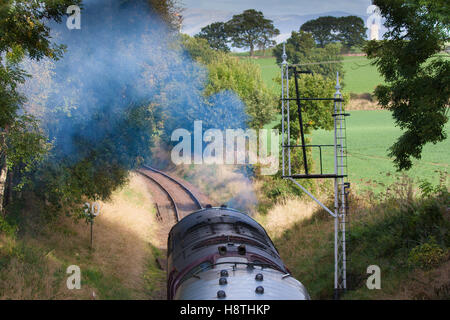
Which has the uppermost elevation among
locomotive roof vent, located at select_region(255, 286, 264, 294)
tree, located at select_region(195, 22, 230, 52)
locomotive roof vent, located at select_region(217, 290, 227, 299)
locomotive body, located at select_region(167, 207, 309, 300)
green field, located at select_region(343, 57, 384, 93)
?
tree, located at select_region(195, 22, 230, 52)

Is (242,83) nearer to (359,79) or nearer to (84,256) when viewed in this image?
(84,256)

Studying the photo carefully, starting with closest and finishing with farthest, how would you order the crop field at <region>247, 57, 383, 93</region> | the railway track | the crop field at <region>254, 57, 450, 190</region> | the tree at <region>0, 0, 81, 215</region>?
the tree at <region>0, 0, 81, 215</region>, the crop field at <region>254, 57, 450, 190</region>, the railway track, the crop field at <region>247, 57, 383, 93</region>

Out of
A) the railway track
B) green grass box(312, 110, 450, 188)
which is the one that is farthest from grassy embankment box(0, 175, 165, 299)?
green grass box(312, 110, 450, 188)

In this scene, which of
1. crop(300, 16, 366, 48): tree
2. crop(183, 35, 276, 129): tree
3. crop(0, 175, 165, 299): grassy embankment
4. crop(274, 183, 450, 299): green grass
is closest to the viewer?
crop(274, 183, 450, 299): green grass

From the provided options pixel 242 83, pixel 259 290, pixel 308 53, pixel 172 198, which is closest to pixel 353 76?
pixel 308 53

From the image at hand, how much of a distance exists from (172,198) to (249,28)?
5863cm

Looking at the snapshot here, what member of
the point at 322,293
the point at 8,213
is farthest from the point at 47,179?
the point at 322,293

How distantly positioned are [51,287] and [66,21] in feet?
35.3

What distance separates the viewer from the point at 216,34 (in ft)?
255

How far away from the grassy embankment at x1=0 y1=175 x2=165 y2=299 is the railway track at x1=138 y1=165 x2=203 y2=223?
162 centimetres

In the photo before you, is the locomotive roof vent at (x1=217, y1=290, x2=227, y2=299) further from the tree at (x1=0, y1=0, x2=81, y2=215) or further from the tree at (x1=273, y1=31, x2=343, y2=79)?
the tree at (x1=273, y1=31, x2=343, y2=79)

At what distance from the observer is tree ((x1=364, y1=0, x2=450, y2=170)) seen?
45.7 ft

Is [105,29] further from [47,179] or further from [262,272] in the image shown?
[262,272]

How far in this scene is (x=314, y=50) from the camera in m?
70.0
